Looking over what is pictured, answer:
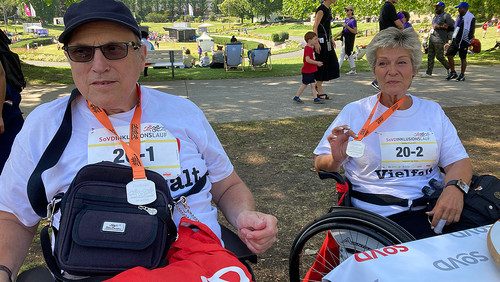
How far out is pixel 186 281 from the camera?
4.50 ft

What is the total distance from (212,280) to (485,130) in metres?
5.60

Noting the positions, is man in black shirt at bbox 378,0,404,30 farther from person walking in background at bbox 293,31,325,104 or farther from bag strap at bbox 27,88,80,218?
bag strap at bbox 27,88,80,218

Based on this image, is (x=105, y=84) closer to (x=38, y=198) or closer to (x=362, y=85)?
(x=38, y=198)

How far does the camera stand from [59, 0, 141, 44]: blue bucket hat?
63.2 inches

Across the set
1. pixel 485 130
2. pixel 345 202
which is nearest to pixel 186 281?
pixel 345 202

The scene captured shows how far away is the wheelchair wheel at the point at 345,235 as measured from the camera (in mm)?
1873

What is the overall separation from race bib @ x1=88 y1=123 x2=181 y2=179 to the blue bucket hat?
44cm

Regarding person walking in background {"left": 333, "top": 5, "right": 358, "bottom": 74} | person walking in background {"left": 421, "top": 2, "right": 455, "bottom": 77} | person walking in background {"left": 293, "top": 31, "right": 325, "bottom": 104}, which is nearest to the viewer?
person walking in background {"left": 293, "top": 31, "right": 325, "bottom": 104}

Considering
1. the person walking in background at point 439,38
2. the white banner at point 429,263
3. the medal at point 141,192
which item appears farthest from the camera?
the person walking in background at point 439,38

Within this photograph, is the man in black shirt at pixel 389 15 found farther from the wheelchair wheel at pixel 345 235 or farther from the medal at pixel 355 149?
the wheelchair wheel at pixel 345 235

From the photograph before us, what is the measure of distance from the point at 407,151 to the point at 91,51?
181 centimetres

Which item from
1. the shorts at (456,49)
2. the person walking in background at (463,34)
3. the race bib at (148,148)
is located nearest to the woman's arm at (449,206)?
the race bib at (148,148)

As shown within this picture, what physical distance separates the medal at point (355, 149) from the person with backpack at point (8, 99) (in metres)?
2.26

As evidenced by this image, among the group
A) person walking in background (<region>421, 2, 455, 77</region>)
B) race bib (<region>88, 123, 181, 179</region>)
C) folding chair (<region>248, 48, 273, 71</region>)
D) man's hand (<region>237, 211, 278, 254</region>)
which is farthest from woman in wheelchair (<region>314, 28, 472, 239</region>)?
folding chair (<region>248, 48, 273, 71</region>)
